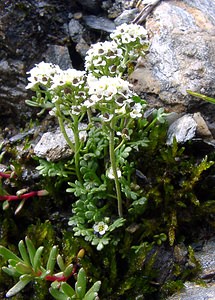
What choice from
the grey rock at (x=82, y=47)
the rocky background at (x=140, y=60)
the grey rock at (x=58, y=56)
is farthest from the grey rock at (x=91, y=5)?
the grey rock at (x=58, y=56)

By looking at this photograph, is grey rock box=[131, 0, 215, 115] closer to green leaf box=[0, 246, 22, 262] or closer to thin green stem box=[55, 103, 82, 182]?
thin green stem box=[55, 103, 82, 182]

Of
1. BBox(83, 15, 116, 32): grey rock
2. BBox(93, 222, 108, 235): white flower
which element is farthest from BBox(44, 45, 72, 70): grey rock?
BBox(93, 222, 108, 235): white flower

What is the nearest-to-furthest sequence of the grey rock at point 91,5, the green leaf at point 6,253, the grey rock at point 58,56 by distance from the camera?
the green leaf at point 6,253 → the grey rock at point 58,56 → the grey rock at point 91,5

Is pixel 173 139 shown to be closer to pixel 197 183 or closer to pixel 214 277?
pixel 197 183

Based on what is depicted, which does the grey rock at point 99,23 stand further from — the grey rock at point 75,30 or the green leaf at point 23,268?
the green leaf at point 23,268

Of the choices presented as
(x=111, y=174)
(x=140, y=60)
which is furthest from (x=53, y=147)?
Answer: (x=140, y=60)

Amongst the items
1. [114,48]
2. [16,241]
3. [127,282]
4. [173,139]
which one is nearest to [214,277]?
[127,282]
